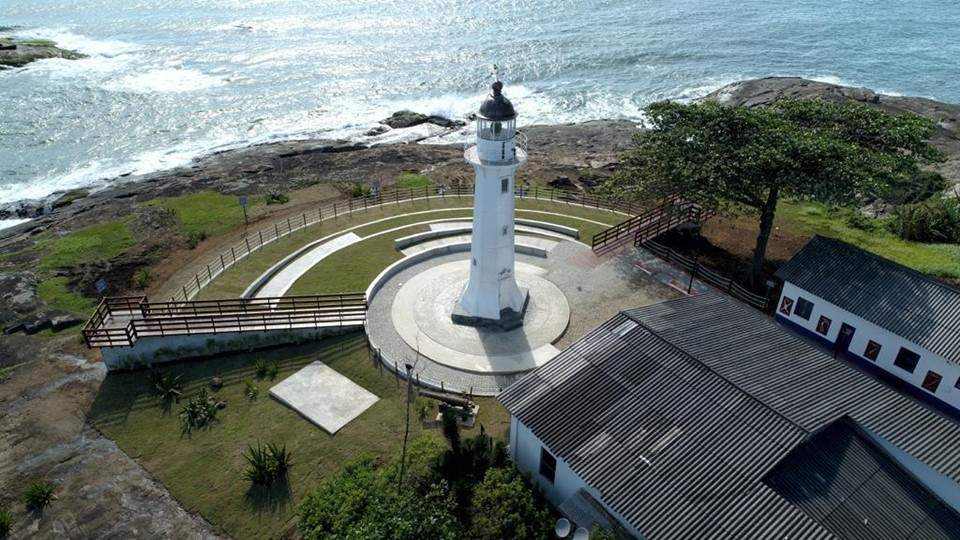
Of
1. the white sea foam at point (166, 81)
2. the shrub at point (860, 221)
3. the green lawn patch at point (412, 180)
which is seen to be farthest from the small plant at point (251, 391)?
the white sea foam at point (166, 81)

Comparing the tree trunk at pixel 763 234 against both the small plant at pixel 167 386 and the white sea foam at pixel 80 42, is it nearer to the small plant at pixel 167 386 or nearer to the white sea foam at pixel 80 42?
the small plant at pixel 167 386

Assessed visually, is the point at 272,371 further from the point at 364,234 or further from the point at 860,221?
the point at 860,221

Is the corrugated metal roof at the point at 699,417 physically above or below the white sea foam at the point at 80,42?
above

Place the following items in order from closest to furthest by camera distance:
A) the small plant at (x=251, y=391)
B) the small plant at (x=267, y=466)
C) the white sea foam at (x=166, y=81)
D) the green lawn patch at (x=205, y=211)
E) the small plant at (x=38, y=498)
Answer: the small plant at (x=38, y=498) → the small plant at (x=267, y=466) → the small plant at (x=251, y=391) → the green lawn patch at (x=205, y=211) → the white sea foam at (x=166, y=81)

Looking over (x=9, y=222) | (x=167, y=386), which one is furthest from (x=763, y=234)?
(x=9, y=222)

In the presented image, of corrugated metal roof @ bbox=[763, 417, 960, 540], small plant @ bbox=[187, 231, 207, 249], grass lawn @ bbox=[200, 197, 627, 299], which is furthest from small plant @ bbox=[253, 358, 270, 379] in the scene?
corrugated metal roof @ bbox=[763, 417, 960, 540]

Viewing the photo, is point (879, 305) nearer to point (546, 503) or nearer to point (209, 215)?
point (546, 503)

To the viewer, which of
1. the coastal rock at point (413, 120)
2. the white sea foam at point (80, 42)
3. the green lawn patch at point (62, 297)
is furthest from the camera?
the white sea foam at point (80, 42)
